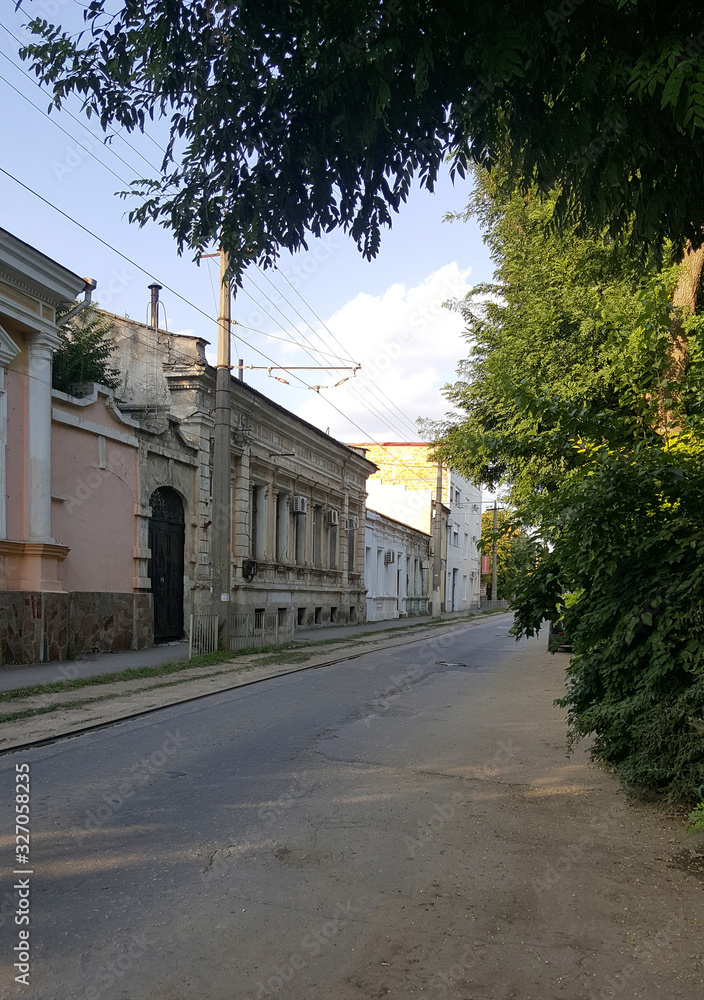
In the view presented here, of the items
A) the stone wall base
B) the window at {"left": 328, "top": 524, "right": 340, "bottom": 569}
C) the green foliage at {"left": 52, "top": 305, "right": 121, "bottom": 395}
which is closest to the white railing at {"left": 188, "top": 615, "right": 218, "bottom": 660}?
the stone wall base

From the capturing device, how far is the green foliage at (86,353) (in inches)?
763

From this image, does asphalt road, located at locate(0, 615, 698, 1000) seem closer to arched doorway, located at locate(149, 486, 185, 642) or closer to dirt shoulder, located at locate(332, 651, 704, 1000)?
dirt shoulder, located at locate(332, 651, 704, 1000)

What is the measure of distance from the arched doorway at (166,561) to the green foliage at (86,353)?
127 inches

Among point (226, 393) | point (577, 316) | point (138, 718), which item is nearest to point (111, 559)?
point (226, 393)

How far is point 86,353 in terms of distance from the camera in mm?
19969

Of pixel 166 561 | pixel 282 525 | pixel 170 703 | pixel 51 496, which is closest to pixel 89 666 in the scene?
pixel 51 496

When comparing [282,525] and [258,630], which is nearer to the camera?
[258,630]

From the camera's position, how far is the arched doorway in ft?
62.3

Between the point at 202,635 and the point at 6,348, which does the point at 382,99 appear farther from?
the point at 202,635

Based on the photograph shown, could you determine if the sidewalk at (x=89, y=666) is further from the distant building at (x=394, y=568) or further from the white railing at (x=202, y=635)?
the distant building at (x=394, y=568)

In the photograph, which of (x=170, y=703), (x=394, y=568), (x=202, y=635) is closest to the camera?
(x=170, y=703)

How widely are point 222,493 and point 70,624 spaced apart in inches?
149

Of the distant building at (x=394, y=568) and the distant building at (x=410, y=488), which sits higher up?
the distant building at (x=410, y=488)

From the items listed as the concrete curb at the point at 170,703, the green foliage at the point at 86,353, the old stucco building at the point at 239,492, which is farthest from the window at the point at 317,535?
the green foliage at the point at 86,353
